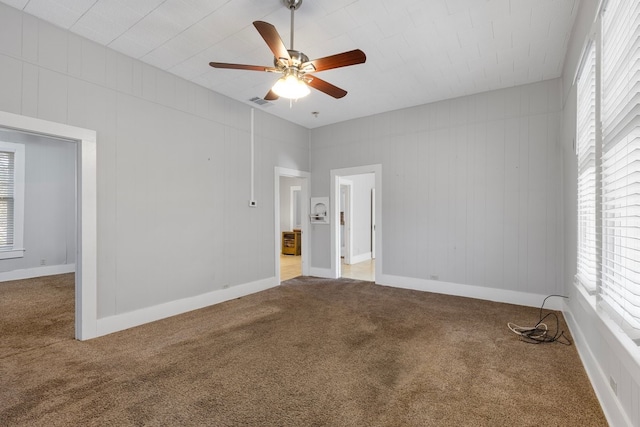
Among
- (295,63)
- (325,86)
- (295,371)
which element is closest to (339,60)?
(295,63)

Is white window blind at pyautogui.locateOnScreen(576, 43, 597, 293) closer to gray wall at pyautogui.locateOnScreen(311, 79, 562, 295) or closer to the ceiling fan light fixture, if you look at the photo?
gray wall at pyautogui.locateOnScreen(311, 79, 562, 295)

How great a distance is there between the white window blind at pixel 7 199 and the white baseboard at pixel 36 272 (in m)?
0.48

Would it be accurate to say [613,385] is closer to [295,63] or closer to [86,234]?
[295,63]

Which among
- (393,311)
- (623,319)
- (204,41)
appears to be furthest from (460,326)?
(204,41)

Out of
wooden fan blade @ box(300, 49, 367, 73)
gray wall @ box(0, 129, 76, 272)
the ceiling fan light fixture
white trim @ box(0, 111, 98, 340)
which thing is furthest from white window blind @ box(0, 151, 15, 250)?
wooden fan blade @ box(300, 49, 367, 73)

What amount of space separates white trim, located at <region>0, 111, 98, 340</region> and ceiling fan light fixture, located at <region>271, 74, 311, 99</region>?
2070 millimetres

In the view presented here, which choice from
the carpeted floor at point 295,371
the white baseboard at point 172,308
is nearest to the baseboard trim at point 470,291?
the carpeted floor at point 295,371

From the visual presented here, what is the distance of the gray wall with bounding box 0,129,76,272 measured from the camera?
5.86 meters

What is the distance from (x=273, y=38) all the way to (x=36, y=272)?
22.2ft

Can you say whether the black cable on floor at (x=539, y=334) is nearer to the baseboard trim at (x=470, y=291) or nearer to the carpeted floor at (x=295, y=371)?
the carpeted floor at (x=295, y=371)

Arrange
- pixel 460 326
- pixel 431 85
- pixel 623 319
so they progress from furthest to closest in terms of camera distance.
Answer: pixel 431 85 < pixel 460 326 < pixel 623 319

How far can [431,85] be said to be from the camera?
4.25 metres

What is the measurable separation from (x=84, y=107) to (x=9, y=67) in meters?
0.58

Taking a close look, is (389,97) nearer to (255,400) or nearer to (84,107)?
(84,107)
